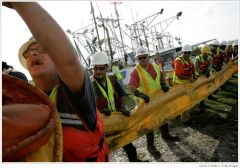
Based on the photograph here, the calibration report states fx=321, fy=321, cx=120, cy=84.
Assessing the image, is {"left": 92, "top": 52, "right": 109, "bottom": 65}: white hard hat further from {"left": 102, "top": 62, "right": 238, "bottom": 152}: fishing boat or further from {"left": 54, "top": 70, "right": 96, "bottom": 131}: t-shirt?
{"left": 54, "top": 70, "right": 96, "bottom": 131}: t-shirt

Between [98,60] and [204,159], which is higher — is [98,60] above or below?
above

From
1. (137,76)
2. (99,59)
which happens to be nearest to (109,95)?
(99,59)

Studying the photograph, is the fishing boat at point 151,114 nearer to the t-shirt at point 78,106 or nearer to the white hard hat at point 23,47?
the white hard hat at point 23,47

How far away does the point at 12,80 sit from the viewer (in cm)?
106

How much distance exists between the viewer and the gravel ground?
3836mm

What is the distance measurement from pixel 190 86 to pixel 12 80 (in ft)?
12.6

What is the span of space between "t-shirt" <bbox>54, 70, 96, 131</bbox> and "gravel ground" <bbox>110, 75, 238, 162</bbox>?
105 inches

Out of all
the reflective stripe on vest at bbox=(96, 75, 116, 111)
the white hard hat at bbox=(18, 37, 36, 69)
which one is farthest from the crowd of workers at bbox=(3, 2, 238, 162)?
the reflective stripe on vest at bbox=(96, 75, 116, 111)

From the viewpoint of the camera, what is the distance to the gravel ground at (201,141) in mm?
3836

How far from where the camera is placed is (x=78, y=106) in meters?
1.23

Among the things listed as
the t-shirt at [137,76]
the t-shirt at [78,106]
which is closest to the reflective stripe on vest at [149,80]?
the t-shirt at [137,76]

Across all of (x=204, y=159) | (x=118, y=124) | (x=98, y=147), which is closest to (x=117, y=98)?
(x=118, y=124)

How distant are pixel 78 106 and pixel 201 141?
3.49 m

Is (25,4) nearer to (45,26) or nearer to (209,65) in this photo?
(45,26)
